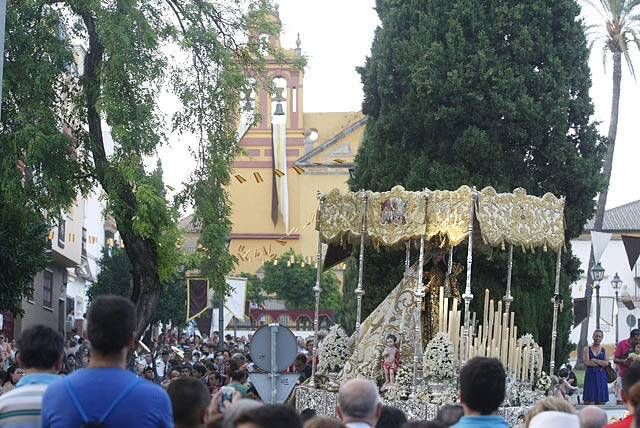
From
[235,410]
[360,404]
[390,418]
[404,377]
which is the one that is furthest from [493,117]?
[235,410]

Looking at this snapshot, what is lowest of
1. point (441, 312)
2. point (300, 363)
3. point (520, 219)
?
point (300, 363)

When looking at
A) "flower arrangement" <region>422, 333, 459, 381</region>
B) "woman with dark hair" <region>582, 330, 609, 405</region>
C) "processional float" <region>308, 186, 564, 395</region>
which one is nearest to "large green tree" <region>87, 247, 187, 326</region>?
"woman with dark hair" <region>582, 330, 609, 405</region>

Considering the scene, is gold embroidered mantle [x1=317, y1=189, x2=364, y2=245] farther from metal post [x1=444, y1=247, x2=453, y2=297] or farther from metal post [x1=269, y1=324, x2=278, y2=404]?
metal post [x1=269, y1=324, x2=278, y2=404]

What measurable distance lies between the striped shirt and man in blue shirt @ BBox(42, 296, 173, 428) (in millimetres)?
700

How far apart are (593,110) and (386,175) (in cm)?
471

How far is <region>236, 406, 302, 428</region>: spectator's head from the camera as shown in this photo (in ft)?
19.9

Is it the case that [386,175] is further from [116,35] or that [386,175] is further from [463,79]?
[116,35]

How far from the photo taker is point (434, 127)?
2978cm

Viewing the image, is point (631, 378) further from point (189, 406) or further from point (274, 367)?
point (274, 367)

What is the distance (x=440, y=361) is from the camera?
2031 cm

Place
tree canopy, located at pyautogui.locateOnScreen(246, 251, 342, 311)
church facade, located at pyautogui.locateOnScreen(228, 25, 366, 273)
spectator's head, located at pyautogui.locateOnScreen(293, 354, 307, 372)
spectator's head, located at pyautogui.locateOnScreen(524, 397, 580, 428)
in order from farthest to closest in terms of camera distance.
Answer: church facade, located at pyautogui.locateOnScreen(228, 25, 366, 273), tree canopy, located at pyautogui.locateOnScreen(246, 251, 342, 311), spectator's head, located at pyautogui.locateOnScreen(293, 354, 307, 372), spectator's head, located at pyautogui.locateOnScreen(524, 397, 580, 428)

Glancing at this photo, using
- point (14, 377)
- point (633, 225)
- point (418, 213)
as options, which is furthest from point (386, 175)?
point (633, 225)

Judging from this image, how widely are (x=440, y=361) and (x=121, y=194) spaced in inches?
258

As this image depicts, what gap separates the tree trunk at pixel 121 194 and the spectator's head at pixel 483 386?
16.4m
